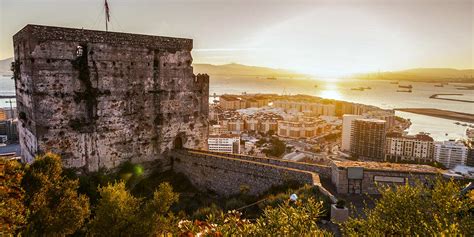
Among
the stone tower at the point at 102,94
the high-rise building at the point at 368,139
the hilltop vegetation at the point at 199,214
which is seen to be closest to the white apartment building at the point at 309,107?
the high-rise building at the point at 368,139

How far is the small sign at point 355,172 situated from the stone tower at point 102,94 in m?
10.0

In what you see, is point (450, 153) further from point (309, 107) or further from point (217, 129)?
point (309, 107)

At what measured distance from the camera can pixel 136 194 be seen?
52.9 ft

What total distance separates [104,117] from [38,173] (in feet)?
22.0

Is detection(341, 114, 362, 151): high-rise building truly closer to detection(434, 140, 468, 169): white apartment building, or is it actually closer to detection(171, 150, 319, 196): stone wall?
detection(434, 140, 468, 169): white apartment building

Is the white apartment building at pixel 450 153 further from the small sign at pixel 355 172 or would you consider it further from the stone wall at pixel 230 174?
the stone wall at pixel 230 174

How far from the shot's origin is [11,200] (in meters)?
7.58

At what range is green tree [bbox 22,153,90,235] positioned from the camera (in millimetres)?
8258

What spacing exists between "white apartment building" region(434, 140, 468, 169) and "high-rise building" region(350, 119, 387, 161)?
7447 millimetres

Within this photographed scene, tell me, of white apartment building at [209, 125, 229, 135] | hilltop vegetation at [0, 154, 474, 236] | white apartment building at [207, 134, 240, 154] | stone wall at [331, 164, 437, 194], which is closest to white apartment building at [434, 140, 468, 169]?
white apartment building at [207, 134, 240, 154]

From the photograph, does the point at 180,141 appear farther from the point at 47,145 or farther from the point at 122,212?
the point at 122,212

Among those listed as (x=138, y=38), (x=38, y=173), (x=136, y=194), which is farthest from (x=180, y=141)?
(x=38, y=173)

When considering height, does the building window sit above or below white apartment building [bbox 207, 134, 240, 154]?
above

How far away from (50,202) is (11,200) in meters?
1.39
